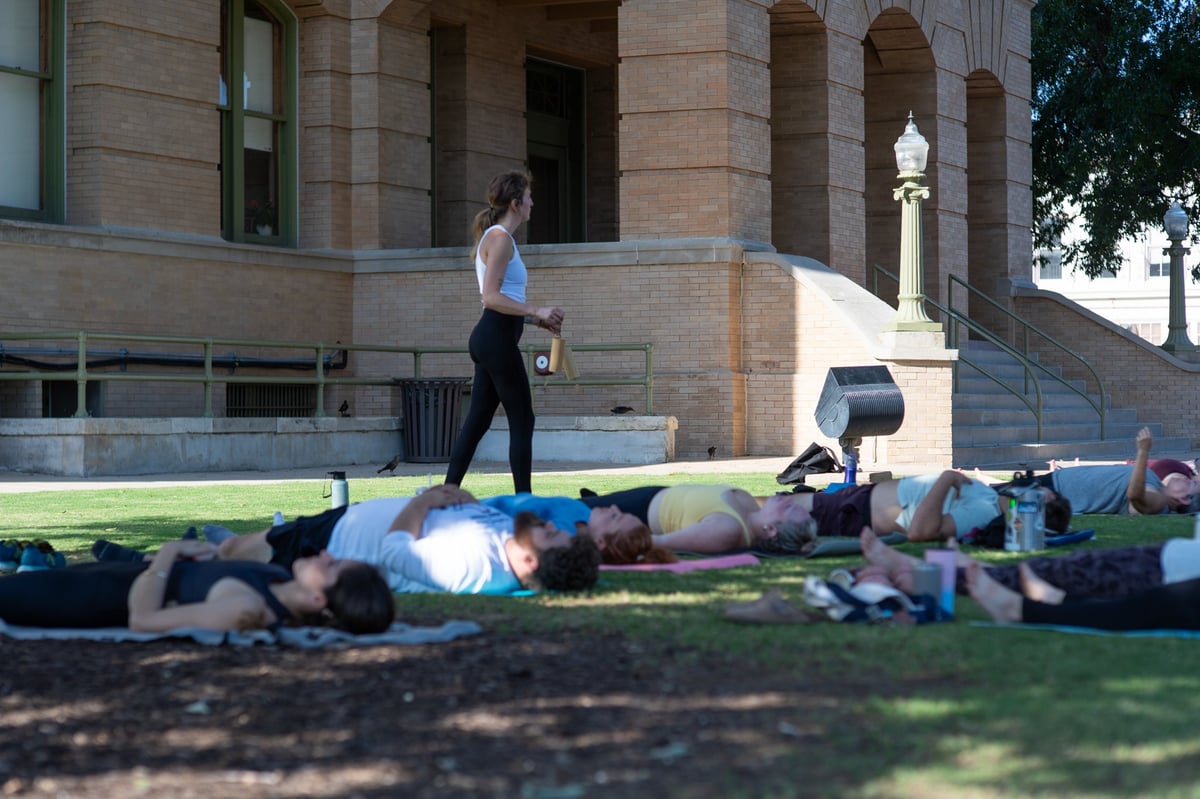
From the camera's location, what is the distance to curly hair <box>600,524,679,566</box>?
26.3 ft

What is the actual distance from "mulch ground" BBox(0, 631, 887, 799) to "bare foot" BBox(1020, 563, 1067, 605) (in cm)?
147

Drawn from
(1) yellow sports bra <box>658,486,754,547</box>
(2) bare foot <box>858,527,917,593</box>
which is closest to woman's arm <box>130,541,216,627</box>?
(2) bare foot <box>858,527,917,593</box>

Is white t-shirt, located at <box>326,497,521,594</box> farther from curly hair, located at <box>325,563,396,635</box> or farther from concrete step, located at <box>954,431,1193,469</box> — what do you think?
concrete step, located at <box>954,431,1193,469</box>

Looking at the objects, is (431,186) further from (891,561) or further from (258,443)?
(891,561)

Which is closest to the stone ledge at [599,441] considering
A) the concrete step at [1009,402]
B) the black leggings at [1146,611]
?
the concrete step at [1009,402]

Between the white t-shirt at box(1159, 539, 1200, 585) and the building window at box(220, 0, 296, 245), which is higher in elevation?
the building window at box(220, 0, 296, 245)

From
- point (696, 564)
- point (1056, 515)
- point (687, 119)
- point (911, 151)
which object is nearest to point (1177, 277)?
point (911, 151)

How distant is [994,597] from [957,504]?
9.81ft

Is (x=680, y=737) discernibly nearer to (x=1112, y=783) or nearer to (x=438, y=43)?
(x=1112, y=783)

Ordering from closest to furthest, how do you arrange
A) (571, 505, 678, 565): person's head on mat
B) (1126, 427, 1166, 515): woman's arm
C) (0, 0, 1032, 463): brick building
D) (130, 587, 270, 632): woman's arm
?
(130, 587, 270, 632): woman's arm
(571, 505, 678, 565): person's head on mat
(1126, 427, 1166, 515): woman's arm
(0, 0, 1032, 463): brick building

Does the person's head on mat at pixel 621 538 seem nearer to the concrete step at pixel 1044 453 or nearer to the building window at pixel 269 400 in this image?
the concrete step at pixel 1044 453

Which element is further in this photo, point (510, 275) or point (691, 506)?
point (510, 275)

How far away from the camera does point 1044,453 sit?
20.8 meters

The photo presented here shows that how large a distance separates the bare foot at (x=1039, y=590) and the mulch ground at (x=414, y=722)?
1.47 m
